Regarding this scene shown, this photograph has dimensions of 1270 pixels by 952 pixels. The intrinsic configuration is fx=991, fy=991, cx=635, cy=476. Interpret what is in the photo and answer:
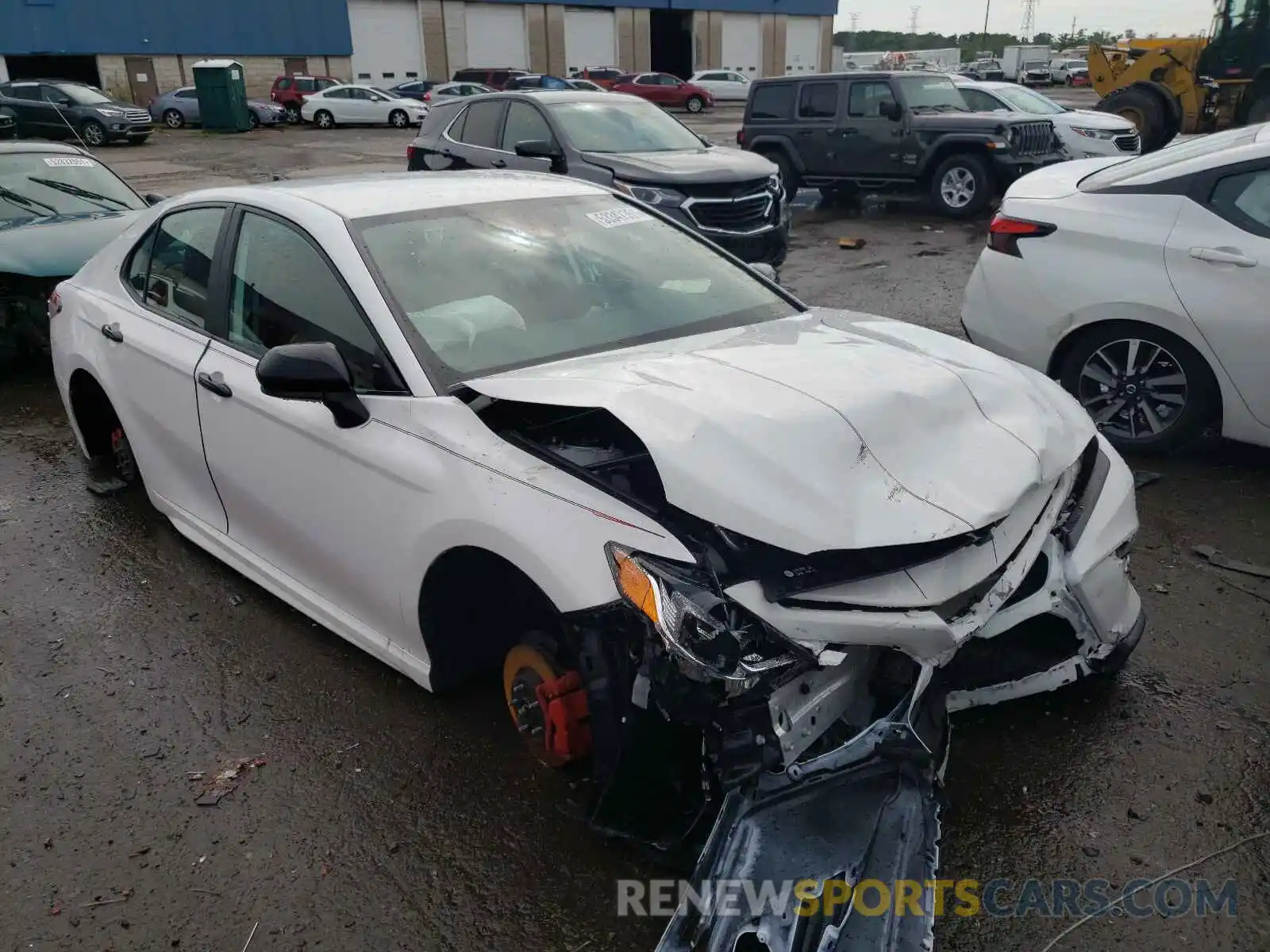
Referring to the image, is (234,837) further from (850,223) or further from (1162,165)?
(850,223)

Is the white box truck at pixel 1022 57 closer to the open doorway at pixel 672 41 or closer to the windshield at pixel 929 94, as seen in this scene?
the open doorway at pixel 672 41

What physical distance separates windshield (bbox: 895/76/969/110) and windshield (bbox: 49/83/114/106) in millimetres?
22893

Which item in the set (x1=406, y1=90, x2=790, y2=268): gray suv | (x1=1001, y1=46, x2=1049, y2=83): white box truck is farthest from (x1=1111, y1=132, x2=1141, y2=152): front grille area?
(x1=1001, y1=46, x2=1049, y2=83): white box truck

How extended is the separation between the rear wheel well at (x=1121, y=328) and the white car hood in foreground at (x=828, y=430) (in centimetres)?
203

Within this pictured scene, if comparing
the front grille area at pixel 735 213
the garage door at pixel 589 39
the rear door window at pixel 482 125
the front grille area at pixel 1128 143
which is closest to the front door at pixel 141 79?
the garage door at pixel 589 39

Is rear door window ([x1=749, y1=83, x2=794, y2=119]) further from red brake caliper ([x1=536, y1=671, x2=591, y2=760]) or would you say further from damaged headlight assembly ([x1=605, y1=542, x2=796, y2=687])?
damaged headlight assembly ([x1=605, y1=542, x2=796, y2=687])

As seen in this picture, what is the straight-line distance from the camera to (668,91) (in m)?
38.8

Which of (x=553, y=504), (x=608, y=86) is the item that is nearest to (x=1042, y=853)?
(x=553, y=504)

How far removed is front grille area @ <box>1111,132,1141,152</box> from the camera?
13.2m

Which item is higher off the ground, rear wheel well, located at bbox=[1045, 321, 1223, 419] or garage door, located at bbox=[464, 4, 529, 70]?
garage door, located at bbox=[464, 4, 529, 70]

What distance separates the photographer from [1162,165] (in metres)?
4.96

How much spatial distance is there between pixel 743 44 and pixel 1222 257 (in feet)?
178

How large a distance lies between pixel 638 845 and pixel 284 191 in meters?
2.65

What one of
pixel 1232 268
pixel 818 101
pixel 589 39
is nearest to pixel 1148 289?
pixel 1232 268
